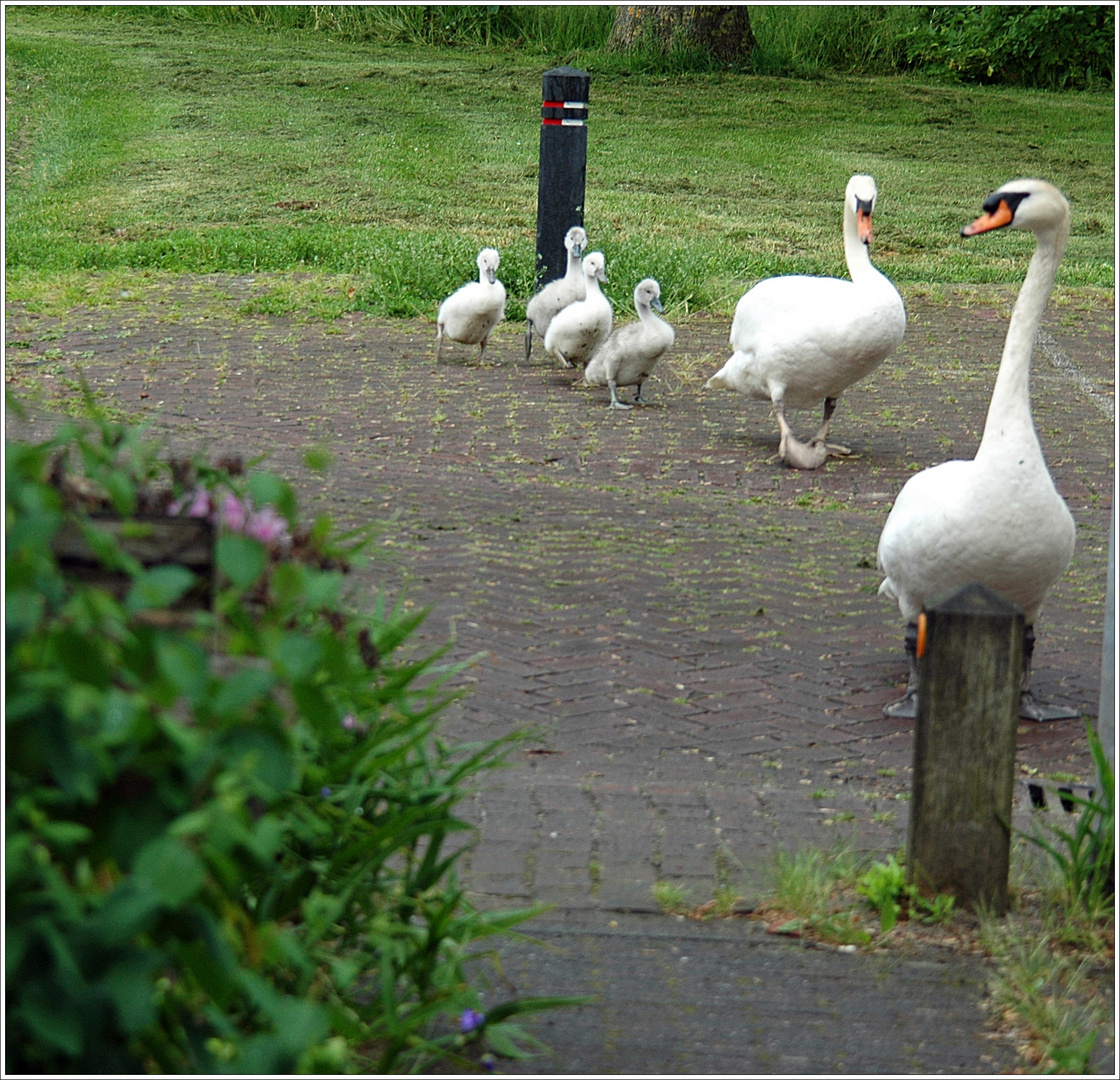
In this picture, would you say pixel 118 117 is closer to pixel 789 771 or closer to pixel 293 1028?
pixel 789 771

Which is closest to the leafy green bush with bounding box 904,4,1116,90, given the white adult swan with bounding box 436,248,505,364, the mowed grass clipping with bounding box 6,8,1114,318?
the mowed grass clipping with bounding box 6,8,1114,318

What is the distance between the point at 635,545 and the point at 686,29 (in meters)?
20.6

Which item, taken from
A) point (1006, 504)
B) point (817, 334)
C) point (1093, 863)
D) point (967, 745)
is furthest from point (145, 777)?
point (817, 334)

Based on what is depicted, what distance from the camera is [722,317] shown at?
41.7ft

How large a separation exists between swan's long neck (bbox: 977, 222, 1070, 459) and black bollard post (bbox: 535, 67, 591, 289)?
7.30 meters

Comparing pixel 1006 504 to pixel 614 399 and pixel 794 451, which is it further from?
pixel 614 399

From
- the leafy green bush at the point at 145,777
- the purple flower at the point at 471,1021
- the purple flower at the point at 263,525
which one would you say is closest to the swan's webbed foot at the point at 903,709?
the purple flower at the point at 471,1021

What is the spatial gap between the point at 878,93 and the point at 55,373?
1886 cm

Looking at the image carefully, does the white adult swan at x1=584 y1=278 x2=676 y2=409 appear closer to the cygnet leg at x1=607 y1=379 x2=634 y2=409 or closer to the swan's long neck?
the cygnet leg at x1=607 y1=379 x2=634 y2=409

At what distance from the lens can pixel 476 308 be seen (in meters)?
10.4

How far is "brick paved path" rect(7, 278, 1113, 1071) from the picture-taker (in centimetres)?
431

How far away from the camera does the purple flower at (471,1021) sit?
2.92m

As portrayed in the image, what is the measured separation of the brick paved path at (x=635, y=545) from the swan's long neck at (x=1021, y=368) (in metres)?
1.04

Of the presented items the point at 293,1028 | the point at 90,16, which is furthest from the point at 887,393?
the point at 90,16
